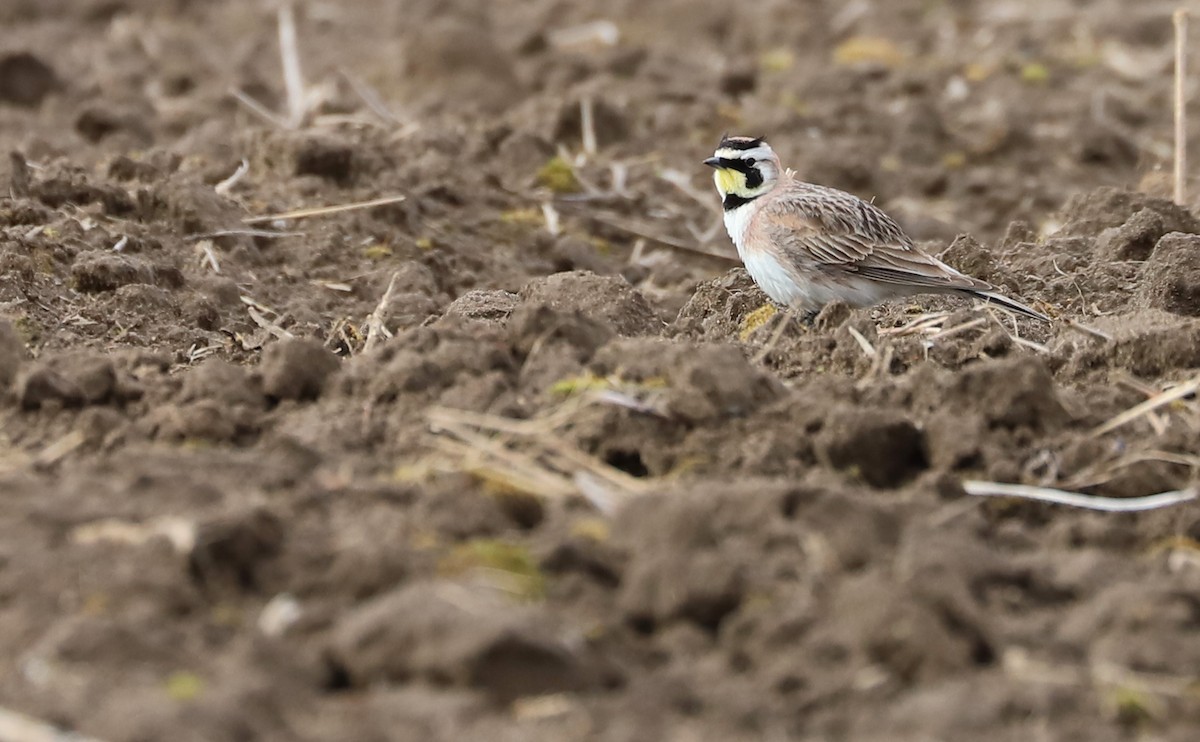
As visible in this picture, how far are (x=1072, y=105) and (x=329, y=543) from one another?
12.4 m

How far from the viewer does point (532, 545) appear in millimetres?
5090

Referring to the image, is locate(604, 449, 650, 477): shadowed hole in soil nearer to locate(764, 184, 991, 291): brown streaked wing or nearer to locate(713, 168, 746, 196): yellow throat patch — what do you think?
locate(764, 184, 991, 291): brown streaked wing

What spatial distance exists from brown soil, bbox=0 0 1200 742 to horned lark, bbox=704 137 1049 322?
0.21 metres

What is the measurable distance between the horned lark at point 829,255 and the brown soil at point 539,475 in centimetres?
21

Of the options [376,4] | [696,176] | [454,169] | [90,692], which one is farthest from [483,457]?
[376,4]

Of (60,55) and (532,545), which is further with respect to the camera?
(60,55)

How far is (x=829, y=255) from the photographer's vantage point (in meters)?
8.99

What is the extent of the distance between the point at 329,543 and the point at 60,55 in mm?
13387

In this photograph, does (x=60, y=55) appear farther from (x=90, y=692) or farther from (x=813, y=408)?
(x=90, y=692)

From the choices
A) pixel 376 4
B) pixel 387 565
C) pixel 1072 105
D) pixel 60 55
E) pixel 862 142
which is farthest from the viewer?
pixel 376 4

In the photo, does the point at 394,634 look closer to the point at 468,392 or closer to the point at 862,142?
the point at 468,392

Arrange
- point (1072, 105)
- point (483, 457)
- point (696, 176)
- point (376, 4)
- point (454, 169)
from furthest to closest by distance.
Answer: point (376, 4) → point (1072, 105) → point (696, 176) → point (454, 169) → point (483, 457)

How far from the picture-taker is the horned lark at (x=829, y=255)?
8.90m

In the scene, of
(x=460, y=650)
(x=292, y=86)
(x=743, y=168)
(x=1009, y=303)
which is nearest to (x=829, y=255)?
(x=743, y=168)
